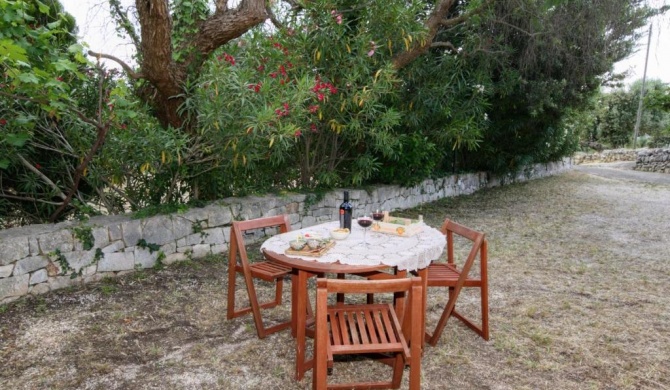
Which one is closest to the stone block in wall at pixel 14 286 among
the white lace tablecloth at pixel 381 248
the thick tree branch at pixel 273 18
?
the white lace tablecloth at pixel 381 248

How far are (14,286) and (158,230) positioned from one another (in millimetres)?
Answer: 1230

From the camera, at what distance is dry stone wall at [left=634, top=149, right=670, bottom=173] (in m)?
15.7

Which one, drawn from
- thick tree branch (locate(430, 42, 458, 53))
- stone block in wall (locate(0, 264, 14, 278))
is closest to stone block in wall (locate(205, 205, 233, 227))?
stone block in wall (locate(0, 264, 14, 278))

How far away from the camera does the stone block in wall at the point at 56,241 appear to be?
12.0 ft

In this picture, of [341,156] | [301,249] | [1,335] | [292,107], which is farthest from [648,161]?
[1,335]

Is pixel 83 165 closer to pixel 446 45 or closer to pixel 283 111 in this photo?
pixel 283 111

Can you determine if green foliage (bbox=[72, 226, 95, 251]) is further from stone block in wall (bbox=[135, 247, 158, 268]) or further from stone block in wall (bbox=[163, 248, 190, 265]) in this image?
stone block in wall (bbox=[163, 248, 190, 265])

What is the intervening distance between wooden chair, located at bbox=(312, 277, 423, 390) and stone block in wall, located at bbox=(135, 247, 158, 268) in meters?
2.49

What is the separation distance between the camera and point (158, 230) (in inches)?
175

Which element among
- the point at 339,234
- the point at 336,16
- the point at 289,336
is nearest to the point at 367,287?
the point at 339,234

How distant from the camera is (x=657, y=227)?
274 inches

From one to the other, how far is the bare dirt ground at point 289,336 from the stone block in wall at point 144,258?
5.0 inches

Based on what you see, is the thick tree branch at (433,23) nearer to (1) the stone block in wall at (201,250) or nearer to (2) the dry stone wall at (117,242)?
(2) the dry stone wall at (117,242)

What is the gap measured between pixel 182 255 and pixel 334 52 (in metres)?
2.76
